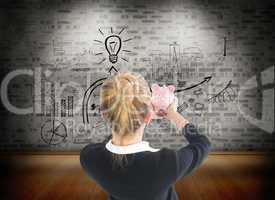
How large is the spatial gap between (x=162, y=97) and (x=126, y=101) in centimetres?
11

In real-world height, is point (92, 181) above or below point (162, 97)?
below

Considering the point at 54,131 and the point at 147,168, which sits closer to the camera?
the point at 147,168

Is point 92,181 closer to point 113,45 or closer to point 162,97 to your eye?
point 113,45

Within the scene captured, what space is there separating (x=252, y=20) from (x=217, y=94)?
50.8 inches

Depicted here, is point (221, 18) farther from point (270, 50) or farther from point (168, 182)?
point (168, 182)

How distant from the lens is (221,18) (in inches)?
226

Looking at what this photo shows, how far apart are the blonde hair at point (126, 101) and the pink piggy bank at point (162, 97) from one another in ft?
0.10

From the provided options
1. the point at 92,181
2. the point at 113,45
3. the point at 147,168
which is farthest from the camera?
the point at 113,45

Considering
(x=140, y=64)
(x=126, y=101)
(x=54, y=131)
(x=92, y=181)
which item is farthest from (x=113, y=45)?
(x=126, y=101)

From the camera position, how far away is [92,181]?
4.57 meters

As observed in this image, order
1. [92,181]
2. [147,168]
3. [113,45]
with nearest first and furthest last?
[147,168], [92,181], [113,45]

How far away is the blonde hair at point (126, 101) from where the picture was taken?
1133 millimetres

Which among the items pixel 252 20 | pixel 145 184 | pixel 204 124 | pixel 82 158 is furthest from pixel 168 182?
pixel 252 20

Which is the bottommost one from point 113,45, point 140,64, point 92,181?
point 92,181
